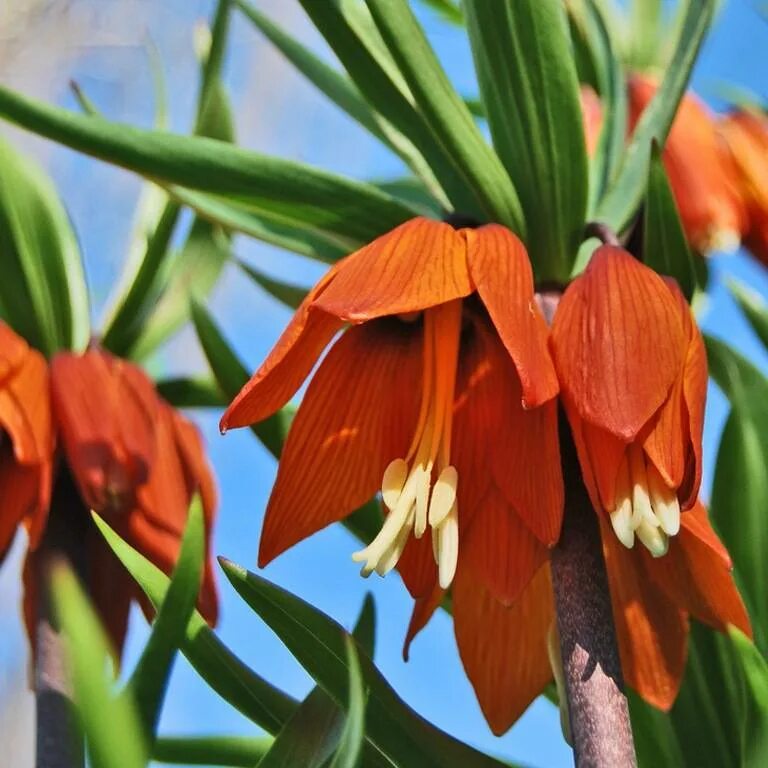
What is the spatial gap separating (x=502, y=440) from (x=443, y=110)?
181 mm

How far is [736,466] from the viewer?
919 mm

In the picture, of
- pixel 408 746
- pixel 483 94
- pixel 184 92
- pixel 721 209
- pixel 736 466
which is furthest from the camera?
pixel 184 92

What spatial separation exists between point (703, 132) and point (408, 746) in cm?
92

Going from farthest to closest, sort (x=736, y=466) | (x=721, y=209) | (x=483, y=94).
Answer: (x=721, y=209) → (x=736, y=466) → (x=483, y=94)

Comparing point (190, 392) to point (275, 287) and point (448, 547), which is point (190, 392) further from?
point (448, 547)

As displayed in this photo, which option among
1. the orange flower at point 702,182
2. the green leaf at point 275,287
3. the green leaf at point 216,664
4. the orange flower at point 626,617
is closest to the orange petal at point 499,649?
the orange flower at point 626,617

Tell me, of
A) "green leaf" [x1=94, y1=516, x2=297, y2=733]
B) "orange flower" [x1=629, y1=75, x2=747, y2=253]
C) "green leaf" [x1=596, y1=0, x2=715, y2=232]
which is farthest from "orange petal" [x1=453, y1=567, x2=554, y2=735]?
"orange flower" [x1=629, y1=75, x2=747, y2=253]

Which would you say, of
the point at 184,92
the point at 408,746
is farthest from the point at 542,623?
the point at 184,92

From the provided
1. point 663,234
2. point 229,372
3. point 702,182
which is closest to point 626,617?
point 663,234

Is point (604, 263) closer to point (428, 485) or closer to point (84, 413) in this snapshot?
point (428, 485)

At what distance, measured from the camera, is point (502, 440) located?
0.75 m

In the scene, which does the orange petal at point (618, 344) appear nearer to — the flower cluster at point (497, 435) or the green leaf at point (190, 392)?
the flower cluster at point (497, 435)

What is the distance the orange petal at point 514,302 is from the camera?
677 mm

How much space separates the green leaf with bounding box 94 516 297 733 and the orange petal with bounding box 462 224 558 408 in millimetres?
201
